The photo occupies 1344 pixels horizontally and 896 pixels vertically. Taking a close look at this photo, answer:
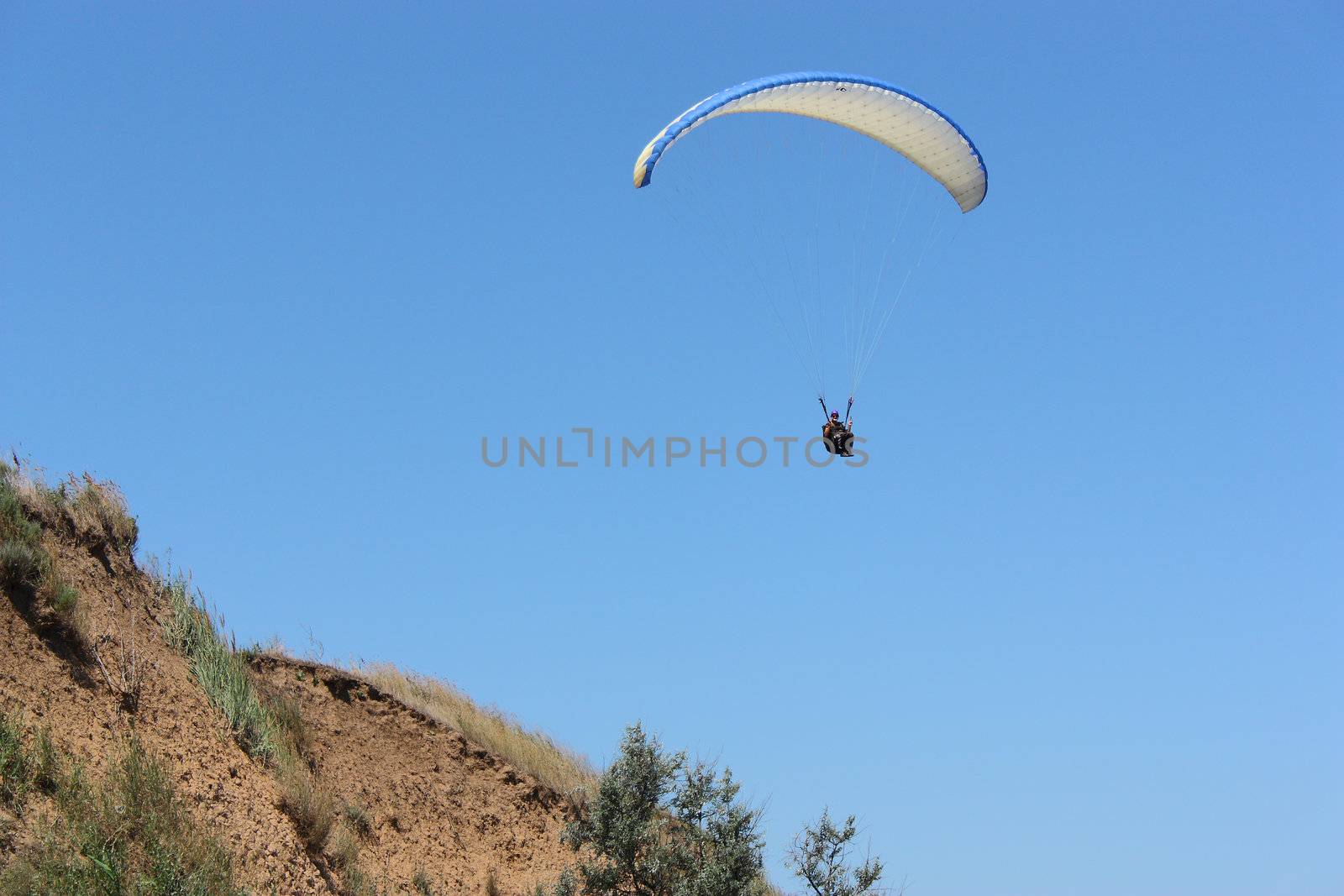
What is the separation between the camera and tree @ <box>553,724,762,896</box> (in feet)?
61.3

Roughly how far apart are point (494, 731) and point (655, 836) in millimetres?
4268

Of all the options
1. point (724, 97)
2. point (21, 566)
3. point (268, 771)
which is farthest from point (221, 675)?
point (724, 97)

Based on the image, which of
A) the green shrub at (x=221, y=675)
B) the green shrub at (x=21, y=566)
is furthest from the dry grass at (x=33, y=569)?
→ the green shrub at (x=221, y=675)

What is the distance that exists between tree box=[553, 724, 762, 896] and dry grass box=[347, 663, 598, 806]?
155 centimetres

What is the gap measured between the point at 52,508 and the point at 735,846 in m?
10.0

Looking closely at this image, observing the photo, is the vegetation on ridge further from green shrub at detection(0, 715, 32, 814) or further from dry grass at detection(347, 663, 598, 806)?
dry grass at detection(347, 663, 598, 806)

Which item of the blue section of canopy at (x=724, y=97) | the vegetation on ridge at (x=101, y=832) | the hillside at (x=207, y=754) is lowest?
the vegetation on ridge at (x=101, y=832)

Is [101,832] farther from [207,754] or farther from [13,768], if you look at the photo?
[207,754]

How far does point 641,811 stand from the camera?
1931cm

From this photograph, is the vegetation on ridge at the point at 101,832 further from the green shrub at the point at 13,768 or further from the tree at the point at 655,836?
the tree at the point at 655,836

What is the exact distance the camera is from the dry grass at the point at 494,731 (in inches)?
850

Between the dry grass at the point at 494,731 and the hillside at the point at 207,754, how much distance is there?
0.08 m

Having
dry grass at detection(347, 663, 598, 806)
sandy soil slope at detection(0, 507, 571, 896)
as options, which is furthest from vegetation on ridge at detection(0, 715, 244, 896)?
dry grass at detection(347, 663, 598, 806)

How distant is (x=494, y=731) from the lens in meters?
22.4
